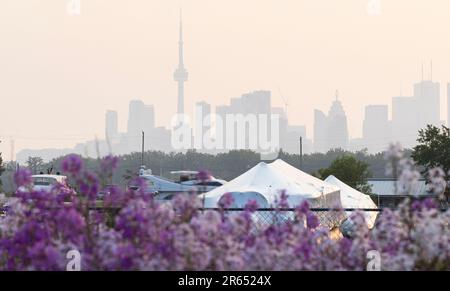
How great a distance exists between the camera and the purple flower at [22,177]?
5.53 m

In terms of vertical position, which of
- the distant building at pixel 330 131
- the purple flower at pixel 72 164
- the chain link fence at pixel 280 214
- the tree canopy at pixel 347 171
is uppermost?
the distant building at pixel 330 131

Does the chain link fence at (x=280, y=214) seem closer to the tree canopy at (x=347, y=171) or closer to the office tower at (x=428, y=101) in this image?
the tree canopy at (x=347, y=171)

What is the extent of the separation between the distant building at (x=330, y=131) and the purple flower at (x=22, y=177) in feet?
377

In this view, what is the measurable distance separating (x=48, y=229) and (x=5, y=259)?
0.64 metres

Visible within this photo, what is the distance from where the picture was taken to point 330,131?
→ 13200 centimetres

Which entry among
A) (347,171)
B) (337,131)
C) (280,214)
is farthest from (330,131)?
(280,214)

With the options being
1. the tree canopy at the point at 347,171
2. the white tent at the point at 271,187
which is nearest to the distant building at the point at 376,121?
the tree canopy at the point at 347,171

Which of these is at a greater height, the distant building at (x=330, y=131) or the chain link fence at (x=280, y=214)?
the distant building at (x=330, y=131)

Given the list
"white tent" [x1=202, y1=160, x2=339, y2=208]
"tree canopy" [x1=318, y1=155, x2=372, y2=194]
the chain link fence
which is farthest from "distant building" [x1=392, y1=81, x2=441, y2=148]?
the chain link fence

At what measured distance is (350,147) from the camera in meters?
136

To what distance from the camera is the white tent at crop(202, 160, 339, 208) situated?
2289 centimetres

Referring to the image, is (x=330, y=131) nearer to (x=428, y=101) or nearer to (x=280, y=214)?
(x=428, y=101)

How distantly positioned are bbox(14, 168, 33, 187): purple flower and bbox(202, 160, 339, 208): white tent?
16296mm
